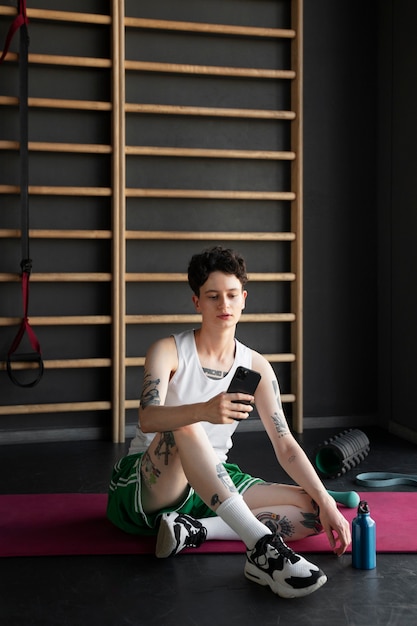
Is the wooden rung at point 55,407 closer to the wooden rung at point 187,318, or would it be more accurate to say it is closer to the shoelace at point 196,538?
the wooden rung at point 187,318

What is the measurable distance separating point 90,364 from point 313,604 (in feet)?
7.86

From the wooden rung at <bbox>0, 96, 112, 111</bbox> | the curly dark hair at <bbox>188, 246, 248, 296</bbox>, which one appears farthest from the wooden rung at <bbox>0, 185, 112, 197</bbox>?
the curly dark hair at <bbox>188, 246, 248, 296</bbox>

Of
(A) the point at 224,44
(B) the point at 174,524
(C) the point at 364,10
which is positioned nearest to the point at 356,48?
(C) the point at 364,10

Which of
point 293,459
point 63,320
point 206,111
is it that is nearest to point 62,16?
point 206,111

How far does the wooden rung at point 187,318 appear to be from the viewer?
4.28m

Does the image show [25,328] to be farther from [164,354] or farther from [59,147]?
[164,354]

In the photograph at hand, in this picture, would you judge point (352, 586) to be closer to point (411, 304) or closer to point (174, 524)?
point (174, 524)

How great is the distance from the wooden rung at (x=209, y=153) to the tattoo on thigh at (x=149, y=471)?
89.8 inches

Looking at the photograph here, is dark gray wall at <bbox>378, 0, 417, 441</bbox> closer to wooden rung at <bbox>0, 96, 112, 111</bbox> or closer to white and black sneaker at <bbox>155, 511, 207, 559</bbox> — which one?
wooden rung at <bbox>0, 96, 112, 111</bbox>

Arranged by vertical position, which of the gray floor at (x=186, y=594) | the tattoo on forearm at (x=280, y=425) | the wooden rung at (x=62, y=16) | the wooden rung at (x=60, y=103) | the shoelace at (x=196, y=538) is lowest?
the gray floor at (x=186, y=594)

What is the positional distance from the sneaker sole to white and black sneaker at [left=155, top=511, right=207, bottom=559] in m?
0.28

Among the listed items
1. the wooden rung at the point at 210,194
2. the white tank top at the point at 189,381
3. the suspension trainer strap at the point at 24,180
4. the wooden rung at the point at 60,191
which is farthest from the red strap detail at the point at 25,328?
the white tank top at the point at 189,381

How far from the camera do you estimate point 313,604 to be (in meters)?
2.07

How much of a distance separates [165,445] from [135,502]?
10.9 inches
